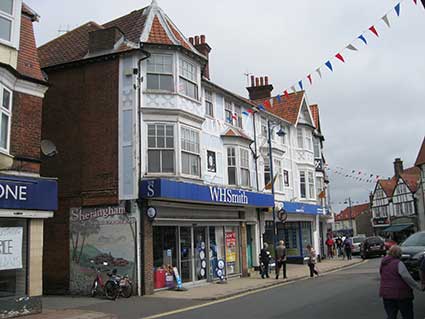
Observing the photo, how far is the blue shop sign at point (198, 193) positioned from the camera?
17.0 meters

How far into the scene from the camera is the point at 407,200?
69500mm

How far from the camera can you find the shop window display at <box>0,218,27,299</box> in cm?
1255

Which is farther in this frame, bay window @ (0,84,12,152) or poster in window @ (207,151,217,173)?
poster in window @ (207,151,217,173)

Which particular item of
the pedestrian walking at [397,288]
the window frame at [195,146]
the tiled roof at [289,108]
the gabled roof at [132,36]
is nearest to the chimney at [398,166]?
the tiled roof at [289,108]

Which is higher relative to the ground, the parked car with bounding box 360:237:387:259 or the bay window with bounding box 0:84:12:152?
the bay window with bounding box 0:84:12:152

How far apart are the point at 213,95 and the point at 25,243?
12.0 meters

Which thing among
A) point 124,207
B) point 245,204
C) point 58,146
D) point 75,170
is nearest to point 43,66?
point 58,146

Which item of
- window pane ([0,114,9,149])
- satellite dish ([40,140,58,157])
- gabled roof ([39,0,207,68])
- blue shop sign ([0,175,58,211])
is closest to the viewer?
blue shop sign ([0,175,58,211])

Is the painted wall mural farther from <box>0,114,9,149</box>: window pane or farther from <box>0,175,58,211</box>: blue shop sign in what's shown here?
<box>0,114,9,149</box>: window pane

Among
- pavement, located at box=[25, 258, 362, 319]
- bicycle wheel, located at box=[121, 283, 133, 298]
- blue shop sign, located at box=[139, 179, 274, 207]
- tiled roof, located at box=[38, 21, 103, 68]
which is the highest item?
tiled roof, located at box=[38, 21, 103, 68]

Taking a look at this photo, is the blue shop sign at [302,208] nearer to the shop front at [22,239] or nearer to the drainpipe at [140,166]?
the drainpipe at [140,166]

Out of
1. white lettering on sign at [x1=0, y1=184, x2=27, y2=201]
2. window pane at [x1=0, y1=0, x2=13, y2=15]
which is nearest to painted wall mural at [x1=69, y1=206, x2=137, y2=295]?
white lettering on sign at [x1=0, y1=184, x2=27, y2=201]

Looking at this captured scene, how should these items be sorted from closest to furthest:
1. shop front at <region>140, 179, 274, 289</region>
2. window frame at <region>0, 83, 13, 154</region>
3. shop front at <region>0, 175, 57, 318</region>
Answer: shop front at <region>0, 175, 57, 318</region> < window frame at <region>0, 83, 13, 154</region> < shop front at <region>140, 179, 274, 289</region>

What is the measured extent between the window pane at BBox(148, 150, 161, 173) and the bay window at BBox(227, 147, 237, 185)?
230 inches
